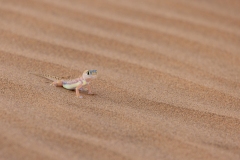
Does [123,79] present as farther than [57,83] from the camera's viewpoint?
Yes

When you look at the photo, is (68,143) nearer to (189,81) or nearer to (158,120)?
(158,120)

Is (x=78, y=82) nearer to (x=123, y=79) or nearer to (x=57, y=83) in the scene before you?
(x=57, y=83)

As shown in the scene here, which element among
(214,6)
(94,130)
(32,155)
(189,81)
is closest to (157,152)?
(94,130)

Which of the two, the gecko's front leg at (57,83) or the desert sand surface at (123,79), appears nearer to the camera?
the desert sand surface at (123,79)

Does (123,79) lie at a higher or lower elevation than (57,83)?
higher

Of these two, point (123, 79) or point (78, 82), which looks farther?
point (123, 79)

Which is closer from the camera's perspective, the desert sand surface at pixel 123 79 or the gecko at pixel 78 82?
the desert sand surface at pixel 123 79

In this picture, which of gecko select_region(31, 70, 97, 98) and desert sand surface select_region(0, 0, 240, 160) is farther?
gecko select_region(31, 70, 97, 98)

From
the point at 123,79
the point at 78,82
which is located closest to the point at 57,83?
the point at 78,82
